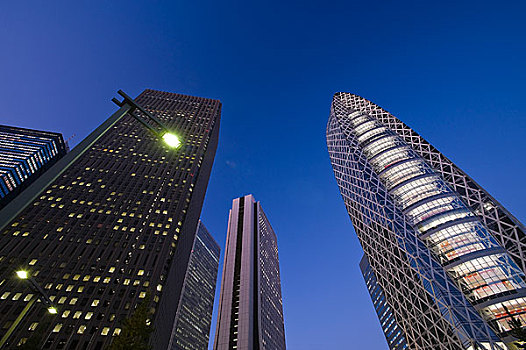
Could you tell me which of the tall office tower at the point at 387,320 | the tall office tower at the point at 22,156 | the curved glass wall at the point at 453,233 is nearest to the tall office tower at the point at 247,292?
the tall office tower at the point at 387,320

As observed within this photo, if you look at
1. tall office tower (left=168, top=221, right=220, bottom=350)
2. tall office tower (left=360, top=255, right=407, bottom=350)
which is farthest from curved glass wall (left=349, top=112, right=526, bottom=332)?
tall office tower (left=168, top=221, right=220, bottom=350)

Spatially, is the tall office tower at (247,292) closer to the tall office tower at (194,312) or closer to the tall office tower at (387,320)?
the tall office tower at (194,312)

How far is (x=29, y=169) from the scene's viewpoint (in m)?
124

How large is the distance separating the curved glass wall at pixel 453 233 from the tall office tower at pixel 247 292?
7959 centimetres

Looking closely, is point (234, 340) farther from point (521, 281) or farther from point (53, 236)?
point (521, 281)

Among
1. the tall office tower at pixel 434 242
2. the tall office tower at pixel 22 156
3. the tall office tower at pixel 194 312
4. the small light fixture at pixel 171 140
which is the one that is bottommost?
the small light fixture at pixel 171 140

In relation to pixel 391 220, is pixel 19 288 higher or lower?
lower

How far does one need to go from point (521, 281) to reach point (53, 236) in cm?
10156

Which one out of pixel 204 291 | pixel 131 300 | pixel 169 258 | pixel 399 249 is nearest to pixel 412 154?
pixel 399 249

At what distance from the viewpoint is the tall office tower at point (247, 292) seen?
103250mm

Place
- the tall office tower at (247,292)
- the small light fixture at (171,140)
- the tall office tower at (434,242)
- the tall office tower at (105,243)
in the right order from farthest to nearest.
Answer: the tall office tower at (247,292)
the tall office tower at (105,243)
the tall office tower at (434,242)
the small light fixture at (171,140)

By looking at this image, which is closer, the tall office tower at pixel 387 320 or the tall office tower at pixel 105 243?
the tall office tower at pixel 105 243

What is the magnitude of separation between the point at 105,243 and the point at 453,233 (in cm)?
8355

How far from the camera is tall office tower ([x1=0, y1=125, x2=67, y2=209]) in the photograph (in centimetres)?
11125
